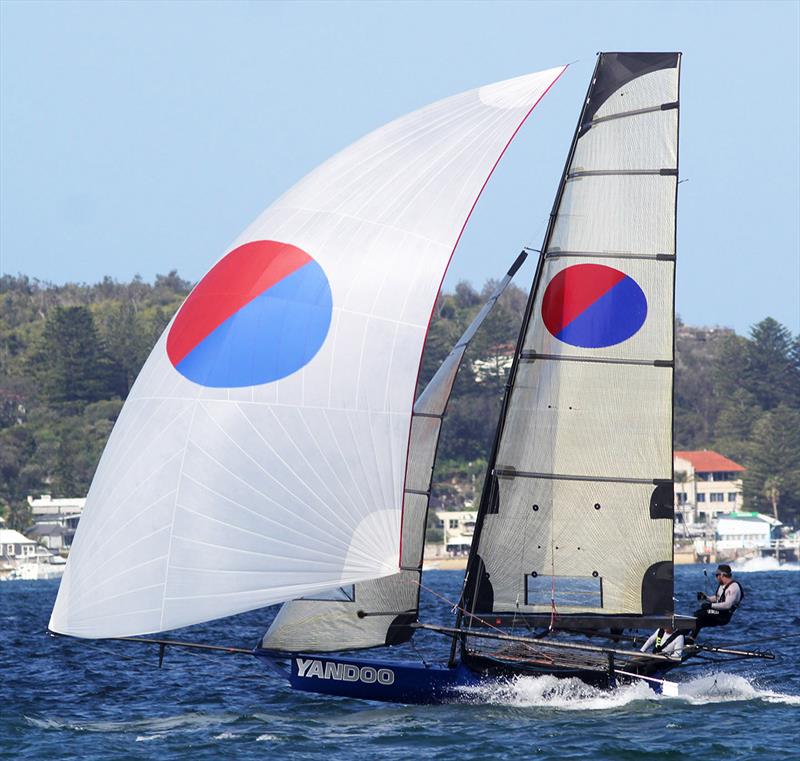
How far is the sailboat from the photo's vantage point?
51.0ft

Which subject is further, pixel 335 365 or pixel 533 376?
pixel 533 376

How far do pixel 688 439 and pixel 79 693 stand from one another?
114m

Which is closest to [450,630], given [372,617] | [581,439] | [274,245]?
[372,617]

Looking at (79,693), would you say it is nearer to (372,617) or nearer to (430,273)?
(372,617)

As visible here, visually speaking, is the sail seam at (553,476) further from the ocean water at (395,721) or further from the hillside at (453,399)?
the hillside at (453,399)

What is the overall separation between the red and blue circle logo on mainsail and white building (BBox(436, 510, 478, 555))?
8300cm

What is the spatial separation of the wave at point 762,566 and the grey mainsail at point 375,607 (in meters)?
80.4

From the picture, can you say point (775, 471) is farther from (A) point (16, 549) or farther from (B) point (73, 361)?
(B) point (73, 361)

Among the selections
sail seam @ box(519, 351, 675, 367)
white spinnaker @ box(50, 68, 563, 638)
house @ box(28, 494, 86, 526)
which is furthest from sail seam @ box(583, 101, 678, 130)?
house @ box(28, 494, 86, 526)

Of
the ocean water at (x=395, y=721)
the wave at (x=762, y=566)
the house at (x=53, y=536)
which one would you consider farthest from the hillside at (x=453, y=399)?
the ocean water at (x=395, y=721)

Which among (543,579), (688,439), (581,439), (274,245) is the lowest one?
(543,579)

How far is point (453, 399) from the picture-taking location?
12181 cm

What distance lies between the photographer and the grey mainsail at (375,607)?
17.2 meters

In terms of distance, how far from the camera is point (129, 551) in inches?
611
